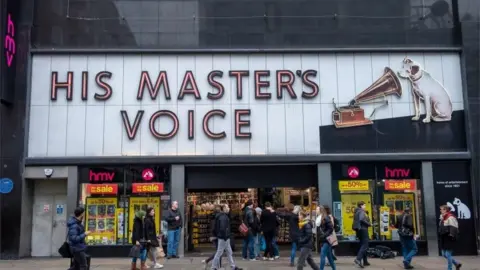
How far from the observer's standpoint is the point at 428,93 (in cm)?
1709

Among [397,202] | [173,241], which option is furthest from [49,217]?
[397,202]

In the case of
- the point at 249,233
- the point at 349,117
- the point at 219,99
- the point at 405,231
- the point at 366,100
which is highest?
the point at 219,99

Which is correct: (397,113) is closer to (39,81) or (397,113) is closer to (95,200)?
(95,200)

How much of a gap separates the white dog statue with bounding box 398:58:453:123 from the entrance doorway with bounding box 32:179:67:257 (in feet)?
40.1

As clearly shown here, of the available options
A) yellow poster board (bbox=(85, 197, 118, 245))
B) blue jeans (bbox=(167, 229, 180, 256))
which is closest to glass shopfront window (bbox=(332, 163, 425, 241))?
blue jeans (bbox=(167, 229, 180, 256))

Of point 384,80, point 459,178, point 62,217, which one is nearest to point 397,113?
point 384,80

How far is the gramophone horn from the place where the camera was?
17062mm

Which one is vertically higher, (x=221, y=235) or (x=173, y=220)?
(x=173, y=220)

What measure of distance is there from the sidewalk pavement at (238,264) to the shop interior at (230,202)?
2375mm

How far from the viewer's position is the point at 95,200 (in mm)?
16891

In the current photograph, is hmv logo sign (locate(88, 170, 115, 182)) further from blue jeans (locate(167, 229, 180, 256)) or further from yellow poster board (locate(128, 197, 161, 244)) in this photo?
blue jeans (locate(167, 229, 180, 256))

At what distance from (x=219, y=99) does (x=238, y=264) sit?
18.3ft

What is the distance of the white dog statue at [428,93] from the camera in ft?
55.8

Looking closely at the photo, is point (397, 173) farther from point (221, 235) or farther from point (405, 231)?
point (221, 235)
